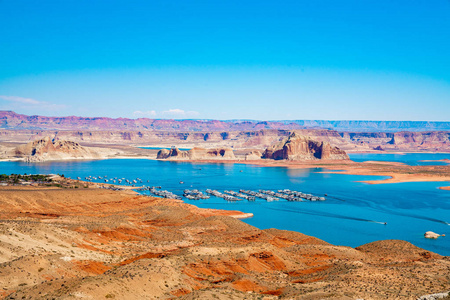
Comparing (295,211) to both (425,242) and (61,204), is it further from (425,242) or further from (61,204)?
(61,204)

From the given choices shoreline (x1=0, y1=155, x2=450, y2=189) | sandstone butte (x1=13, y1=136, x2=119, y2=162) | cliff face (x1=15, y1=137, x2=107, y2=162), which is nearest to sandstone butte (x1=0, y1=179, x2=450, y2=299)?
shoreline (x1=0, y1=155, x2=450, y2=189)

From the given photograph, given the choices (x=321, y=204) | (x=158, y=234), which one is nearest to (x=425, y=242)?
(x=321, y=204)

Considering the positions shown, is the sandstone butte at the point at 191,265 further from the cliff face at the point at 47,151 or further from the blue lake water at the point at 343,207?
the cliff face at the point at 47,151

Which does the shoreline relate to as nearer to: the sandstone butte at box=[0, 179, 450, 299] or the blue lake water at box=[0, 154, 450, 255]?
the blue lake water at box=[0, 154, 450, 255]

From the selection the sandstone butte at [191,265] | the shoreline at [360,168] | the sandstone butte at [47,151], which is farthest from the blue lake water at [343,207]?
the sandstone butte at [47,151]

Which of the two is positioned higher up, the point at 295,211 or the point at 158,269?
the point at 158,269

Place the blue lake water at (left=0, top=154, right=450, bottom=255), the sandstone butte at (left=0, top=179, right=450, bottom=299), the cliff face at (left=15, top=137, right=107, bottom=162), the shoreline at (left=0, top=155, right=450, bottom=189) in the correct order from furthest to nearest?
the cliff face at (left=15, top=137, right=107, bottom=162)
the shoreline at (left=0, top=155, right=450, bottom=189)
the blue lake water at (left=0, top=154, right=450, bottom=255)
the sandstone butte at (left=0, top=179, right=450, bottom=299)

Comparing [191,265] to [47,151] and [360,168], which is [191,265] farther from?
[47,151]

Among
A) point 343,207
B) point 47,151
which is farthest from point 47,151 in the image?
point 343,207
